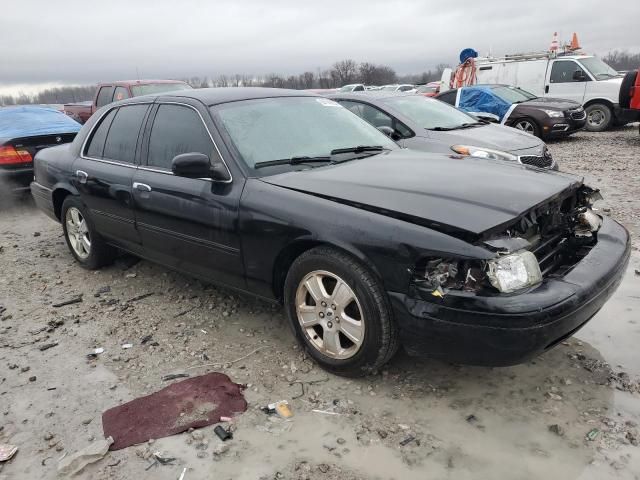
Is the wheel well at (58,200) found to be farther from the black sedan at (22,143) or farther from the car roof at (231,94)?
the black sedan at (22,143)

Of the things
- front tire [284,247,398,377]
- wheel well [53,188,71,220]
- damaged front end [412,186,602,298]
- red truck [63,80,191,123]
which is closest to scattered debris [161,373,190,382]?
front tire [284,247,398,377]

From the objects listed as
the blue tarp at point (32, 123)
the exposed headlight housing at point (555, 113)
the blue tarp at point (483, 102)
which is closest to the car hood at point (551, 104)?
the exposed headlight housing at point (555, 113)

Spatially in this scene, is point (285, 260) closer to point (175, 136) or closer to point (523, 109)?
point (175, 136)

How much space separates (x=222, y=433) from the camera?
8.55ft

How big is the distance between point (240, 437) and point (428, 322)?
1099mm

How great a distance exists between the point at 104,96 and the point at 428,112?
737 centimetres

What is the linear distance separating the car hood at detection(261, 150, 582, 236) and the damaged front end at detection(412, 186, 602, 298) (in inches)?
3.6

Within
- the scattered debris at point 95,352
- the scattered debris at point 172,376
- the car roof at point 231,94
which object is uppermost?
the car roof at point 231,94

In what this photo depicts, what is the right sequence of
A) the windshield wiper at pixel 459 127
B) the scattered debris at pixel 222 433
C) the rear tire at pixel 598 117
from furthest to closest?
the rear tire at pixel 598 117, the windshield wiper at pixel 459 127, the scattered debris at pixel 222 433

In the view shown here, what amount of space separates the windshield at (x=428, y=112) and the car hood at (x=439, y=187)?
3.74 m

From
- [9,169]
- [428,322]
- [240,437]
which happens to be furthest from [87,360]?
[9,169]

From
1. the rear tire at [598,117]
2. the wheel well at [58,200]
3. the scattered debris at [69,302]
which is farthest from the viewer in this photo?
the rear tire at [598,117]

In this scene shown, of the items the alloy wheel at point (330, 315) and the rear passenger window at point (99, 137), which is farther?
the rear passenger window at point (99, 137)

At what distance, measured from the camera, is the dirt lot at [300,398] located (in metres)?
2.38
